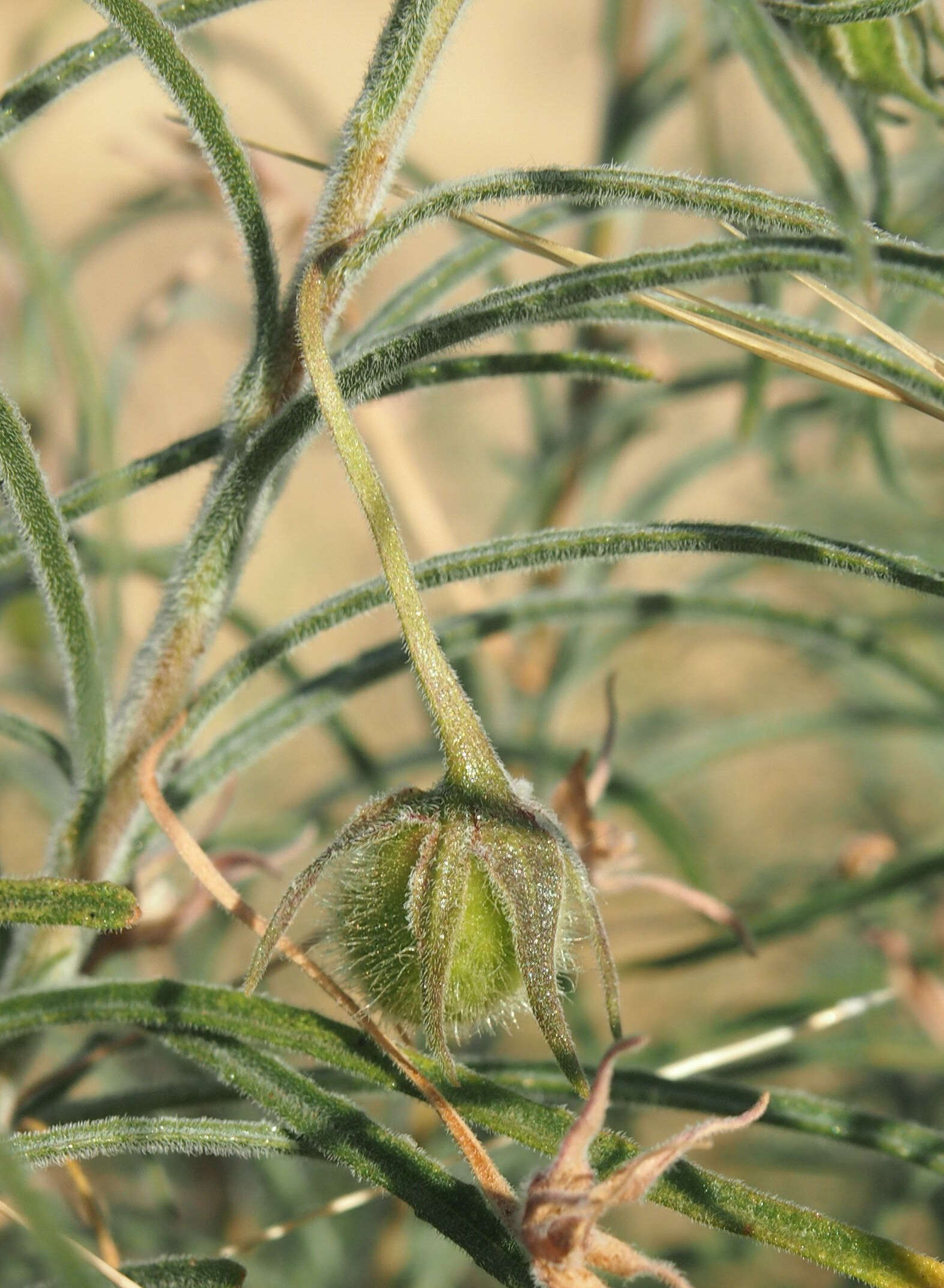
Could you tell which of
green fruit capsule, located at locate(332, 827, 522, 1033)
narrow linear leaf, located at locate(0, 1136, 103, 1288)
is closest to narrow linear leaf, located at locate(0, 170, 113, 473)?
green fruit capsule, located at locate(332, 827, 522, 1033)

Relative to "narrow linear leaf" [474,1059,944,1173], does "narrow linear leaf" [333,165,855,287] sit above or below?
above

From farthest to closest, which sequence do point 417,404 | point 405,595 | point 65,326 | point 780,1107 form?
point 417,404 → point 65,326 → point 780,1107 → point 405,595

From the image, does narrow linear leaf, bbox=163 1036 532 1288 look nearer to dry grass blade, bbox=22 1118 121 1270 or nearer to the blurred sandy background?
dry grass blade, bbox=22 1118 121 1270

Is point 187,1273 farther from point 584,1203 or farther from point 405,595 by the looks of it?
point 405,595

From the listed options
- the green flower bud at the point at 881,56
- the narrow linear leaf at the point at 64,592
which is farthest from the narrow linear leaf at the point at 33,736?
the green flower bud at the point at 881,56

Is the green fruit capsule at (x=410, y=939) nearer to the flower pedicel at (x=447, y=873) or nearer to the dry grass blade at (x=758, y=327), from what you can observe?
the flower pedicel at (x=447, y=873)

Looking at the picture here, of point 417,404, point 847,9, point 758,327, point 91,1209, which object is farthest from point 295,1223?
point 417,404

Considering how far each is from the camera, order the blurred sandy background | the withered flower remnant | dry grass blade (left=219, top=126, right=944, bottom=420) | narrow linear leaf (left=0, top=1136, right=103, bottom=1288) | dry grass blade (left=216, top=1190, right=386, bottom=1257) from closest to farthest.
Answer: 1. narrow linear leaf (left=0, top=1136, right=103, bottom=1288)
2. the withered flower remnant
3. dry grass blade (left=219, top=126, right=944, bottom=420)
4. dry grass blade (left=216, top=1190, right=386, bottom=1257)
5. the blurred sandy background
